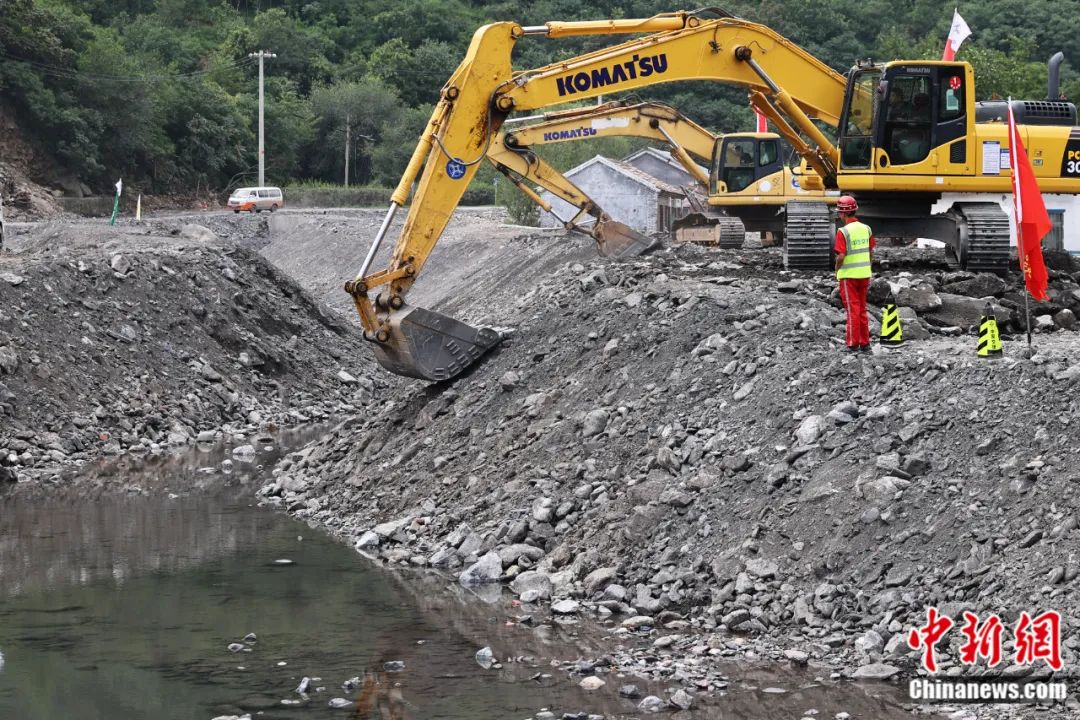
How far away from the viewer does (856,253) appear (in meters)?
13.7

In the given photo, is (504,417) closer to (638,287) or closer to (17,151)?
(638,287)

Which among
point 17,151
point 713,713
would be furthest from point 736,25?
point 17,151

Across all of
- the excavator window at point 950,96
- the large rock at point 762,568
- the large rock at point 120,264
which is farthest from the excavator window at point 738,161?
the large rock at point 762,568

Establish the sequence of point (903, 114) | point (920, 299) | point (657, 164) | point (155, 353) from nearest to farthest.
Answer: point (920, 299), point (903, 114), point (155, 353), point (657, 164)

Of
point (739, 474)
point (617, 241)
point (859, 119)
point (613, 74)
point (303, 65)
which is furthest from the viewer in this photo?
point (303, 65)

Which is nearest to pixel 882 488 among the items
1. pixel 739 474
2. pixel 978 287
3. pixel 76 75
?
pixel 739 474

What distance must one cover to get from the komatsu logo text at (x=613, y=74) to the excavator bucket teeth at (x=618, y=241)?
23.4 feet

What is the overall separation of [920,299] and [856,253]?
2745mm

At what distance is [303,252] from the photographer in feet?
152

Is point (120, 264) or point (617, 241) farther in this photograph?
point (120, 264)

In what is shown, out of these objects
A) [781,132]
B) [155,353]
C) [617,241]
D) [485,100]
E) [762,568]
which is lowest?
[762,568]

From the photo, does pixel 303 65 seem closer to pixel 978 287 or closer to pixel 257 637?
pixel 978 287

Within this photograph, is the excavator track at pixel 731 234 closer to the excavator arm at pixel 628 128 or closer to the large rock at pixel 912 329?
the excavator arm at pixel 628 128

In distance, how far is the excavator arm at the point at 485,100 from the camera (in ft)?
54.9
